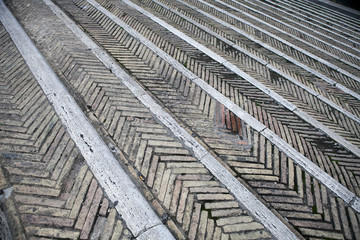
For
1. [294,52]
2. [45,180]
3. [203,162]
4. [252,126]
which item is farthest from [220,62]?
[45,180]

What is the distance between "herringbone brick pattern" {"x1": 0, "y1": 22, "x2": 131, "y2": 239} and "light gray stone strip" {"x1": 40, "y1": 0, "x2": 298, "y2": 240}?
27.3 inches

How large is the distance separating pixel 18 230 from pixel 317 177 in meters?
4.29

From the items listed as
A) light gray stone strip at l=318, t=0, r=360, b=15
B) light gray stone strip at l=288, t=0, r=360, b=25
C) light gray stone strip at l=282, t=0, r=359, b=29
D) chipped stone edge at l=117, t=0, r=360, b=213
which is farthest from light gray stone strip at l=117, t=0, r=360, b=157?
light gray stone strip at l=318, t=0, r=360, b=15

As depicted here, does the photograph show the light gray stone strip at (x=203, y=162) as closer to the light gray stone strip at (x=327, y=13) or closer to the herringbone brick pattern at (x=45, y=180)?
the herringbone brick pattern at (x=45, y=180)

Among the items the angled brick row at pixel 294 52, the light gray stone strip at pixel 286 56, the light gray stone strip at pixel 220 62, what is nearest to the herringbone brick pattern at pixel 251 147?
the light gray stone strip at pixel 220 62

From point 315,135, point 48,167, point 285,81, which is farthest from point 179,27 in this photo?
point 48,167

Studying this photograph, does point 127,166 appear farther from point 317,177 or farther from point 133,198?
point 317,177

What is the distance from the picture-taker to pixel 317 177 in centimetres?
332

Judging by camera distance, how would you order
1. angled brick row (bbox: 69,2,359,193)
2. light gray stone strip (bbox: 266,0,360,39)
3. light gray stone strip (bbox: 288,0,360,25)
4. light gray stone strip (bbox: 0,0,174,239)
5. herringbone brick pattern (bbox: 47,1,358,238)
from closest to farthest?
light gray stone strip (bbox: 0,0,174,239) < herringbone brick pattern (bbox: 47,1,358,238) < angled brick row (bbox: 69,2,359,193) < light gray stone strip (bbox: 266,0,360,39) < light gray stone strip (bbox: 288,0,360,25)

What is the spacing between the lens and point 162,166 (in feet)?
9.86

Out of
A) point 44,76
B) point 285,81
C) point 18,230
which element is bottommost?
point 18,230

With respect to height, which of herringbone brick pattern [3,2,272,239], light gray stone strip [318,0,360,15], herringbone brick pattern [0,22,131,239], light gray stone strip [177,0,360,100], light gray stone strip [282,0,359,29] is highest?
light gray stone strip [318,0,360,15]

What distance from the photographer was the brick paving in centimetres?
248

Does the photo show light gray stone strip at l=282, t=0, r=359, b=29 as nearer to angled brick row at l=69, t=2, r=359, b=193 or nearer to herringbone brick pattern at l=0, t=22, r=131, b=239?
angled brick row at l=69, t=2, r=359, b=193
